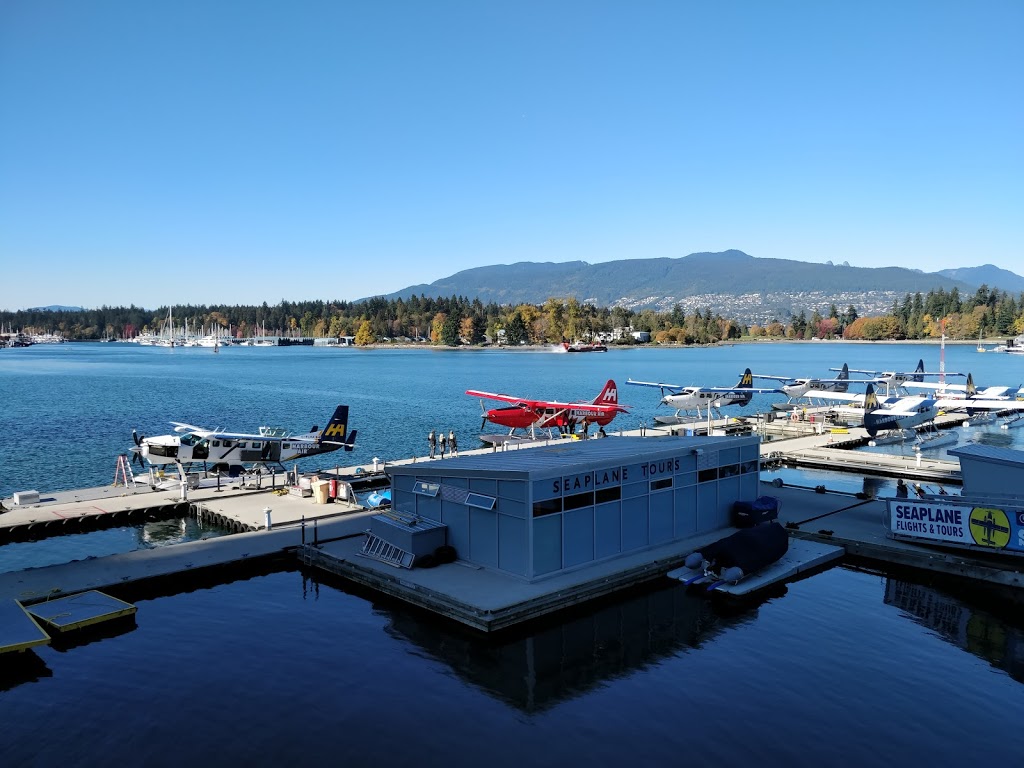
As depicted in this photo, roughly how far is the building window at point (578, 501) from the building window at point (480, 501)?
2099 mm

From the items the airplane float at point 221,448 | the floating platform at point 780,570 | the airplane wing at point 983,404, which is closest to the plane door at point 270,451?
the airplane float at point 221,448

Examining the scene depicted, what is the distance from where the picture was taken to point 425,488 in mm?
22969

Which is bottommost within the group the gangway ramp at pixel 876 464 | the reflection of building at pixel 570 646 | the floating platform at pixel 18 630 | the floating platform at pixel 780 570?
the gangway ramp at pixel 876 464

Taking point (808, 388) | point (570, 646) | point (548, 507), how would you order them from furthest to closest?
point (808, 388), point (548, 507), point (570, 646)

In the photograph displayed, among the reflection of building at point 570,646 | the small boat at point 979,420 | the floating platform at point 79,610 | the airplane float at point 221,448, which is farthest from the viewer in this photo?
the small boat at point 979,420

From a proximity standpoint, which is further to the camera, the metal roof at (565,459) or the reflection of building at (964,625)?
the metal roof at (565,459)

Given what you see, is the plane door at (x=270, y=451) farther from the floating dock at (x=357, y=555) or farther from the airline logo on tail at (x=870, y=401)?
the airline logo on tail at (x=870, y=401)

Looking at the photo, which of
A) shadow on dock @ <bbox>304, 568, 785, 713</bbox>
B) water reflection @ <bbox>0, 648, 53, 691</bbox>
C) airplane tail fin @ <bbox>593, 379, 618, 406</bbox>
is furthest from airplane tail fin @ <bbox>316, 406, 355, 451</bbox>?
airplane tail fin @ <bbox>593, 379, 618, 406</bbox>

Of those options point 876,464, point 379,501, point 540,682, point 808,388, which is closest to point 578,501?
point 540,682

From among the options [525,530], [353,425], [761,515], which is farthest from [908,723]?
[353,425]

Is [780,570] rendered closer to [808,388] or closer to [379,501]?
[379,501]

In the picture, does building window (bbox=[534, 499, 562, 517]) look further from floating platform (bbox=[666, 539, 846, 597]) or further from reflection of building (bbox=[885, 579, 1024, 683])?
reflection of building (bbox=[885, 579, 1024, 683])

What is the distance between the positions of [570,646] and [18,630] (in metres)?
13.1

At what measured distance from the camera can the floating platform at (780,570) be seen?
69.6ft
